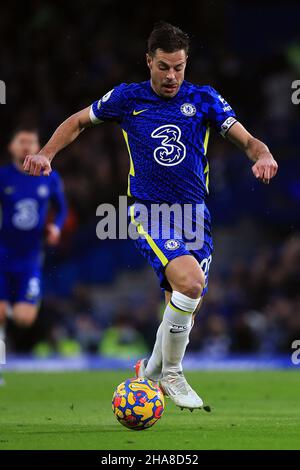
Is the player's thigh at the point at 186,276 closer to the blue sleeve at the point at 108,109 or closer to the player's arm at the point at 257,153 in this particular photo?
the player's arm at the point at 257,153

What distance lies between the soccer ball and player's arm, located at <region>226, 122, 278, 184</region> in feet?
4.96

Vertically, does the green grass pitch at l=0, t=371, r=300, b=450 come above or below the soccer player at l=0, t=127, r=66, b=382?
below

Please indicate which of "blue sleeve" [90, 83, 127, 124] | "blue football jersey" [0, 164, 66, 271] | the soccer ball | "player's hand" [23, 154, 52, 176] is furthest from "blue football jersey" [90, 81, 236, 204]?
"blue football jersey" [0, 164, 66, 271]

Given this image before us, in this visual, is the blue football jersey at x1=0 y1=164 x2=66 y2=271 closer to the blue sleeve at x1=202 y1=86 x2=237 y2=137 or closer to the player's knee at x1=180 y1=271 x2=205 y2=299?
the blue sleeve at x1=202 y1=86 x2=237 y2=137

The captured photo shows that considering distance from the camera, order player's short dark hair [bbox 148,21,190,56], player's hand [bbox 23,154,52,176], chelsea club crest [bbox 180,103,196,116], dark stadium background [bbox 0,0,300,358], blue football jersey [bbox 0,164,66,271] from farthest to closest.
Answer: dark stadium background [bbox 0,0,300,358], blue football jersey [bbox 0,164,66,271], chelsea club crest [bbox 180,103,196,116], player's short dark hair [bbox 148,21,190,56], player's hand [bbox 23,154,52,176]

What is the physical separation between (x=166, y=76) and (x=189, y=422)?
235 centimetres

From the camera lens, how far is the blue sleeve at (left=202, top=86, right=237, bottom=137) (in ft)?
22.9

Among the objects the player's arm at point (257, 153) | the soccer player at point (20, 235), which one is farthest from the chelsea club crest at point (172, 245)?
the soccer player at point (20, 235)

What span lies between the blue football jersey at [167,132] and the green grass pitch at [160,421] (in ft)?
5.21

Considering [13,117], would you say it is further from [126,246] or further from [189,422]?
[189,422]

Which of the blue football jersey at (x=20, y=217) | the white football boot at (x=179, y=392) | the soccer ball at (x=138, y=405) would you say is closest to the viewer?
the soccer ball at (x=138, y=405)

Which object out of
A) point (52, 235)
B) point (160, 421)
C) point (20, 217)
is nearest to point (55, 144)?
point (160, 421)

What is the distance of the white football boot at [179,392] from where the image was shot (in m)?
6.68

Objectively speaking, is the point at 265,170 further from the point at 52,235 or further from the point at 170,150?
the point at 52,235
